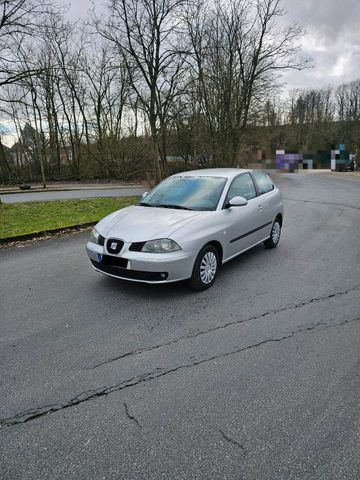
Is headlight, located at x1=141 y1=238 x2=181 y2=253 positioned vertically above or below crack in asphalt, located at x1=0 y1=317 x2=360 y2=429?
above

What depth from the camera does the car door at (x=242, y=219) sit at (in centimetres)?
490

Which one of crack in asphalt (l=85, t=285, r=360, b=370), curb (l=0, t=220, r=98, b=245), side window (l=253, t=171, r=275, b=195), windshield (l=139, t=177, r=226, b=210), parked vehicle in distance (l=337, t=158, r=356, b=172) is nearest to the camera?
crack in asphalt (l=85, t=285, r=360, b=370)

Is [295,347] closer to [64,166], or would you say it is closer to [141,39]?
[141,39]

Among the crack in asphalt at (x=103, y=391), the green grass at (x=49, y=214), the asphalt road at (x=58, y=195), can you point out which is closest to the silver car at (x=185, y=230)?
the crack in asphalt at (x=103, y=391)

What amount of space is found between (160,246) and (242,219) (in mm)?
1720

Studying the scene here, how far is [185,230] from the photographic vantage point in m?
4.16

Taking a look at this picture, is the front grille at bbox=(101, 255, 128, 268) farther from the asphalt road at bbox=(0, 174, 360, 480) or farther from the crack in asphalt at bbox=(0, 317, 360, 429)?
the crack in asphalt at bbox=(0, 317, 360, 429)

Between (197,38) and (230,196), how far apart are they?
1877cm

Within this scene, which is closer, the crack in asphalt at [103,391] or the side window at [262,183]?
the crack in asphalt at [103,391]

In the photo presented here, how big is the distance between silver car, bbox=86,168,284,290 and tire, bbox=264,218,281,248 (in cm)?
42

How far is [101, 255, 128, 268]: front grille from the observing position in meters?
4.08

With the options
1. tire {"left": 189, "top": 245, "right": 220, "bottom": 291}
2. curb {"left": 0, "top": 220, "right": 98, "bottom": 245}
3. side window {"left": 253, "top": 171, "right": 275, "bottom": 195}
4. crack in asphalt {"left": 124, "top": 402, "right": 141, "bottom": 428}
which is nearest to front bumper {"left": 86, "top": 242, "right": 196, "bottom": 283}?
tire {"left": 189, "top": 245, "right": 220, "bottom": 291}

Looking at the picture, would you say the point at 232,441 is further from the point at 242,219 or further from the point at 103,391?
the point at 242,219

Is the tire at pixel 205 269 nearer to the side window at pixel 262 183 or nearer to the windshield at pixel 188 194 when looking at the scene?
the windshield at pixel 188 194
